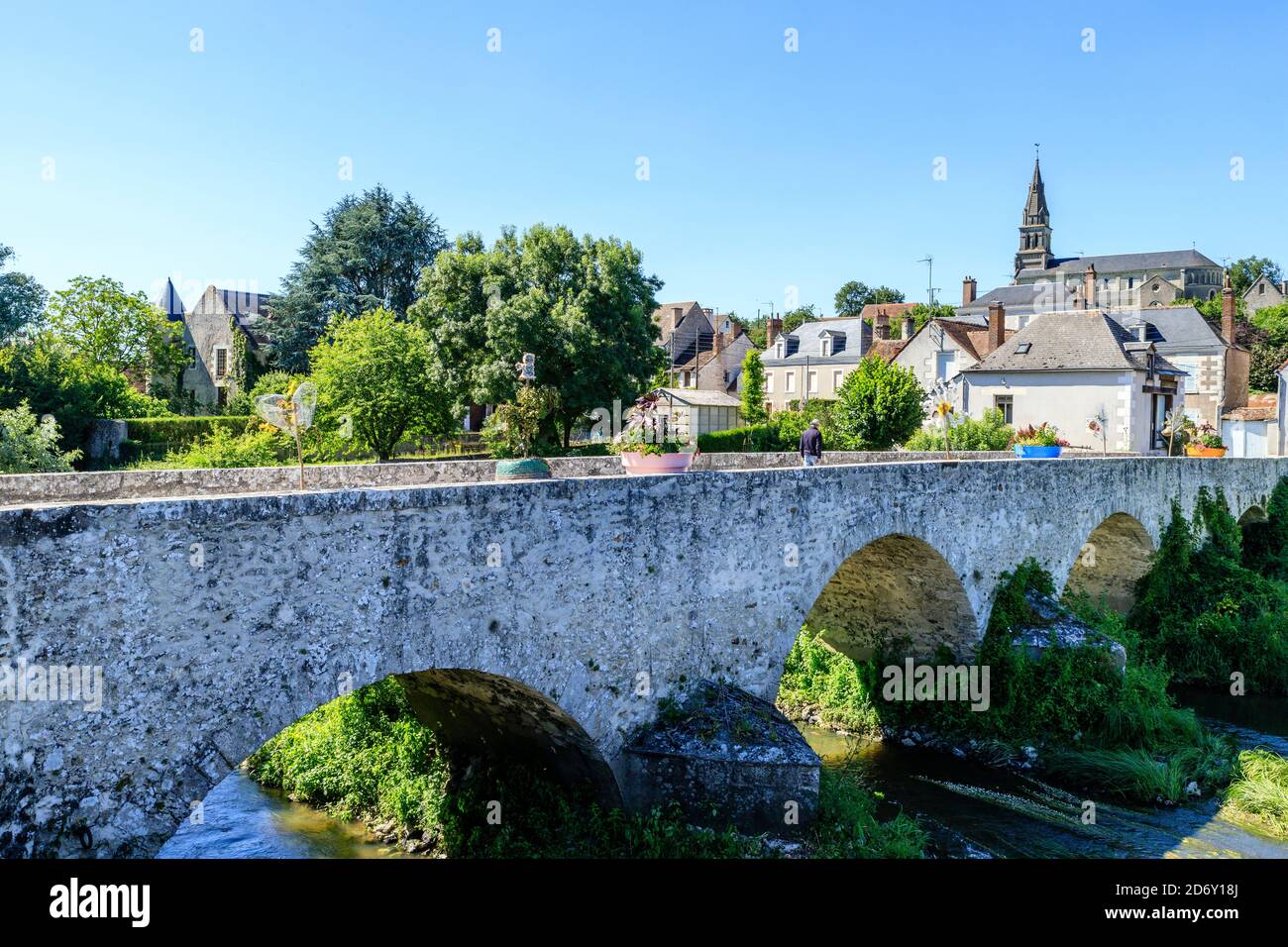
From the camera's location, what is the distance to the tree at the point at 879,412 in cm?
3684

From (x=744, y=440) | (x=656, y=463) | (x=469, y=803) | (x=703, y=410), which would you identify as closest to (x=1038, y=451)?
(x=656, y=463)

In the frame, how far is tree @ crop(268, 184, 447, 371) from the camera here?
4662 centimetres

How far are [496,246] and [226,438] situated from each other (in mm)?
11266

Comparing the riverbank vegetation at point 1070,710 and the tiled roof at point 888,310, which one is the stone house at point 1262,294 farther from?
the riverbank vegetation at point 1070,710

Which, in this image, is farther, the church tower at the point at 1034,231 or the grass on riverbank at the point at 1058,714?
the church tower at the point at 1034,231

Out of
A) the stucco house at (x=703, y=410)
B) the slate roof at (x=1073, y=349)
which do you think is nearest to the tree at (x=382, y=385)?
the stucco house at (x=703, y=410)

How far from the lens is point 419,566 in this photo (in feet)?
26.7

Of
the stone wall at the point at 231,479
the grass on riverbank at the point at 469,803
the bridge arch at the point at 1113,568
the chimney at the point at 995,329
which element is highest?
the chimney at the point at 995,329

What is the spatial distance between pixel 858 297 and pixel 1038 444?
80.0 metres

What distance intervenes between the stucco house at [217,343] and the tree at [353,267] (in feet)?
7.46

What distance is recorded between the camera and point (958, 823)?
45.2 feet

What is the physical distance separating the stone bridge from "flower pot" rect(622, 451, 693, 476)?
19.4 inches
